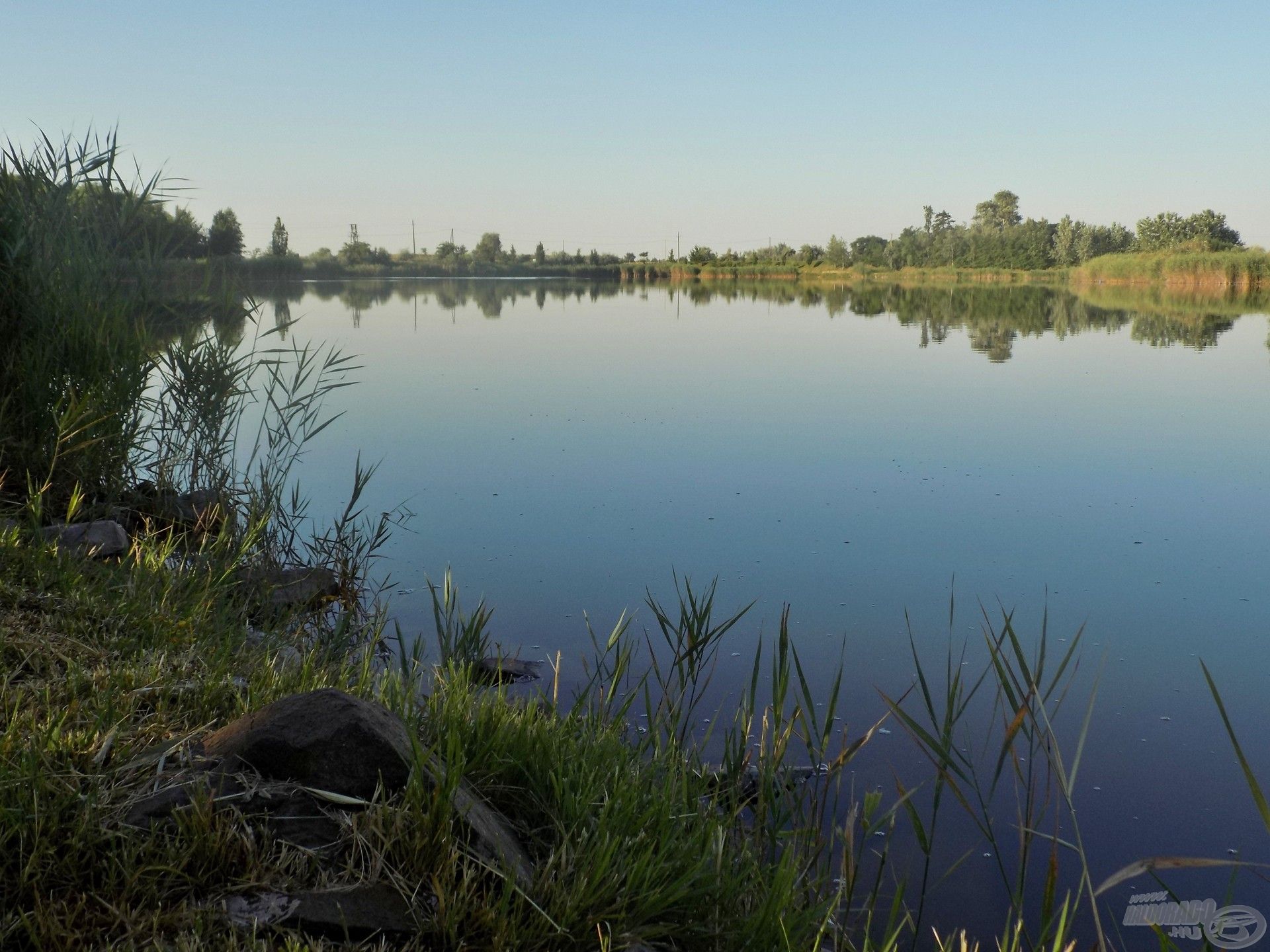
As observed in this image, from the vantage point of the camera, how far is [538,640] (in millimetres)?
4898

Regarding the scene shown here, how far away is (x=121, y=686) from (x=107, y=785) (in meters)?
0.57

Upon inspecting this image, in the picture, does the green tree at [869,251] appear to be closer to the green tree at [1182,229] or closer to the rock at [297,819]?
the green tree at [1182,229]

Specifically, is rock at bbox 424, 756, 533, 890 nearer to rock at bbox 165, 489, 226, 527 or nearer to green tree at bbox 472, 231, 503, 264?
rock at bbox 165, 489, 226, 527

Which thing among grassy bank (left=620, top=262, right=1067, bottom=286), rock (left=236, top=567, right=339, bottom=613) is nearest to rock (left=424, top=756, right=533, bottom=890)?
rock (left=236, top=567, right=339, bottom=613)

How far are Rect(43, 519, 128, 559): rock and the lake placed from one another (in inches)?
56.0

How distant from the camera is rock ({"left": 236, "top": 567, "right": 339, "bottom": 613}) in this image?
462 cm

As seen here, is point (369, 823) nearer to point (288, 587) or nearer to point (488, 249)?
point (288, 587)

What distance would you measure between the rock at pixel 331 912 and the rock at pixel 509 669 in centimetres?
248

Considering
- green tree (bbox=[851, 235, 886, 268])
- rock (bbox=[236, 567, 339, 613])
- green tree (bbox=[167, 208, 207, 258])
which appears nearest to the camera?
rock (bbox=[236, 567, 339, 613])

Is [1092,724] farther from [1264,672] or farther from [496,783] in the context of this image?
[496,783]

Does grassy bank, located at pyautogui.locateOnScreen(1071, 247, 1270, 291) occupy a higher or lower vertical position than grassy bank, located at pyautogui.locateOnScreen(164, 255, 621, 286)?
lower

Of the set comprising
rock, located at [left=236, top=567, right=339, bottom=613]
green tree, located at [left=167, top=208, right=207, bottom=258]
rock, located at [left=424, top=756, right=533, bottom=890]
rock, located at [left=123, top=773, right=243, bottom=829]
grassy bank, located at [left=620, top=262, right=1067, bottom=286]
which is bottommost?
rock, located at [left=236, top=567, right=339, bottom=613]

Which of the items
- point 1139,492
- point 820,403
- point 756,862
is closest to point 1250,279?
point 820,403

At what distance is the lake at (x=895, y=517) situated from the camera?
385 cm
